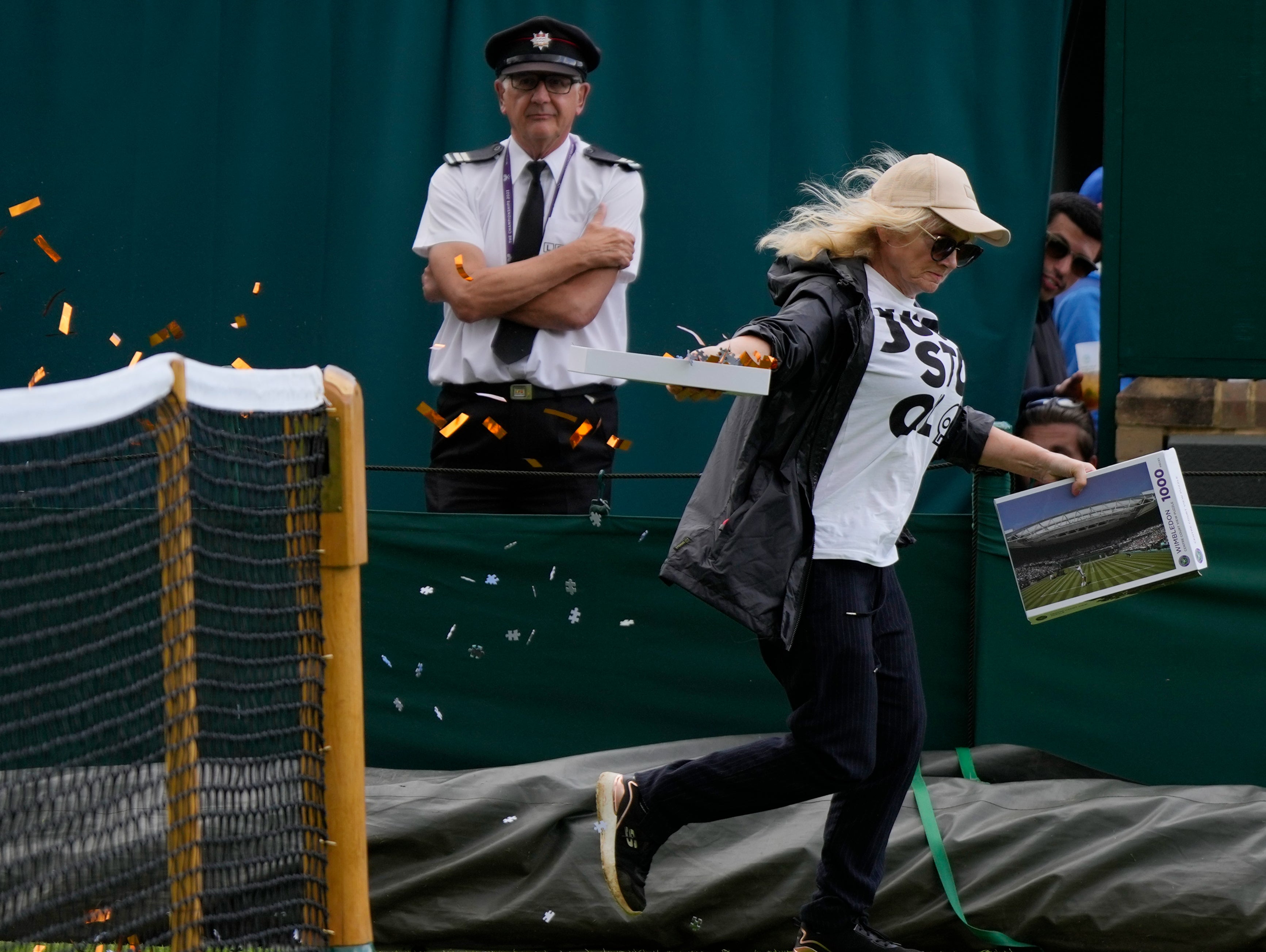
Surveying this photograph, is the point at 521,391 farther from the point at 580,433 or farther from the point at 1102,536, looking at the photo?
the point at 1102,536

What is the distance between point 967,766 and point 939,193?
187cm

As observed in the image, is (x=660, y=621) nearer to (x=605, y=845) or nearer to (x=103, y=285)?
(x=605, y=845)

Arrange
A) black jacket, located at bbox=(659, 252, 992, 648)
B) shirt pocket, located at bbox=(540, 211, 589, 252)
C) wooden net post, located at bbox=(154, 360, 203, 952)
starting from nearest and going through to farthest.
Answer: wooden net post, located at bbox=(154, 360, 203, 952) < black jacket, located at bbox=(659, 252, 992, 648) < shirt pocket, located at bbox=(540, 211, 589, 252)

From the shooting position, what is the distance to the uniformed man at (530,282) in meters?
5.07

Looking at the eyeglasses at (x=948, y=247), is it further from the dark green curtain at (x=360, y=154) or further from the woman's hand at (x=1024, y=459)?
the dark green curtain at (x=360, y=154)

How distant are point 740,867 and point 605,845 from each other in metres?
0.55

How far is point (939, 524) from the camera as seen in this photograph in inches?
201

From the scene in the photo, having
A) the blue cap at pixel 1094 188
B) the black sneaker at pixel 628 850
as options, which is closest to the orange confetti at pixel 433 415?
the black sneaker at pixel 628 850

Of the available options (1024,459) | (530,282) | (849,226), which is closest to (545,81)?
(530,282)

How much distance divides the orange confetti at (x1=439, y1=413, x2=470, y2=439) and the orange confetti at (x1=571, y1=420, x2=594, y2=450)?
341 mm

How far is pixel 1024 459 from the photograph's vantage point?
14.0 ft

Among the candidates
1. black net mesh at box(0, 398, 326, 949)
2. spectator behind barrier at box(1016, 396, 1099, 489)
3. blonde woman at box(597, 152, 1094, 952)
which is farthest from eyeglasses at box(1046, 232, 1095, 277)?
black net mesh at box(0, 398, 326, 949)

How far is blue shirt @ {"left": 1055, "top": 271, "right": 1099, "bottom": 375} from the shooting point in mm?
6246

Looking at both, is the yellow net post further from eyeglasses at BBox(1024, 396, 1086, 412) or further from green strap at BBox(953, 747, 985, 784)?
eyeglasses at BBox(1024, 396, 1086, 412)
